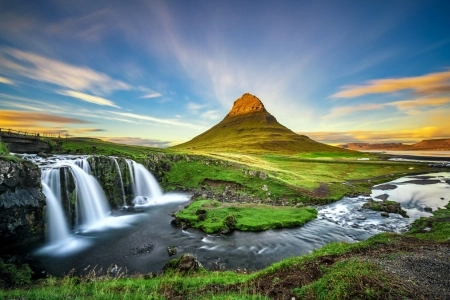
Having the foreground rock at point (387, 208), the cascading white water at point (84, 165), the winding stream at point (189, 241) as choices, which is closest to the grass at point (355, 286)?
the winding stream at point (189, 241)

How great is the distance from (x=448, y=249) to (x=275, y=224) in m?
17.7

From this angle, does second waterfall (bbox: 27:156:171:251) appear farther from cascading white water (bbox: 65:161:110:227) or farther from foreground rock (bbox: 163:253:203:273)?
foreground rock (bbox: 163:253:203:273)

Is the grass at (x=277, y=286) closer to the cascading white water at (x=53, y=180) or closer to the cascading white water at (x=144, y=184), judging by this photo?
the cascading white water at (x=53, y=180)

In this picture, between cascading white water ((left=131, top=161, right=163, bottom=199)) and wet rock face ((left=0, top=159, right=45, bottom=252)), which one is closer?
wet rock face ((left=0, top=159, right=45, bottom=252))

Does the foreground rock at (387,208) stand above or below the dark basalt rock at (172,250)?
below

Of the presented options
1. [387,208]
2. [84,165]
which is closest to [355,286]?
[387,208]

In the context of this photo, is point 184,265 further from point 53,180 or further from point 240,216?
point 53,180

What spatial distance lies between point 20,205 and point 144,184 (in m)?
24.9

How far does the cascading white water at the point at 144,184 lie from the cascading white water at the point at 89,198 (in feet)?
27.6

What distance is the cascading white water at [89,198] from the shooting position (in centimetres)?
3299

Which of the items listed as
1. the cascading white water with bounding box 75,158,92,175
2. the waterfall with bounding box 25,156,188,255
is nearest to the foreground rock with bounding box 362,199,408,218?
the waterfall with bounding box 25,156,188,255

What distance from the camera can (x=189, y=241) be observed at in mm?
25906

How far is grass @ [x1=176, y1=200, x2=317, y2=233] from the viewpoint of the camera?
29147 millimetres

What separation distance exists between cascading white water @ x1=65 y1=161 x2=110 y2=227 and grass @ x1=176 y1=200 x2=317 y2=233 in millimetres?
12478
